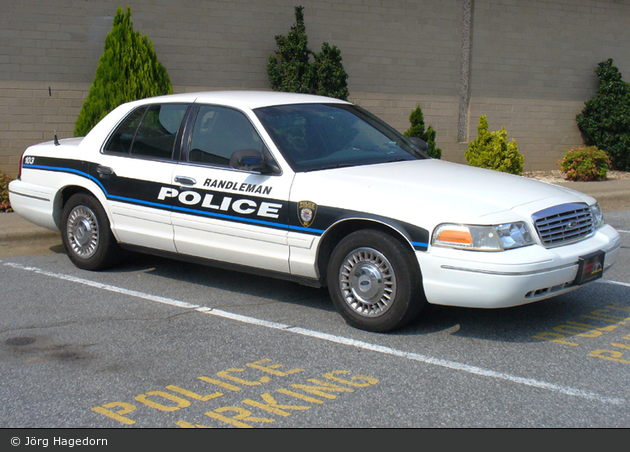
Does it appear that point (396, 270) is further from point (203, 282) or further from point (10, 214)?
point (10, 214)

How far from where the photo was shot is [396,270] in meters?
5.13

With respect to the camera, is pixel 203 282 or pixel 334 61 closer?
pixel 203 282

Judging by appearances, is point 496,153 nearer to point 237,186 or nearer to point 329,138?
point 329,138

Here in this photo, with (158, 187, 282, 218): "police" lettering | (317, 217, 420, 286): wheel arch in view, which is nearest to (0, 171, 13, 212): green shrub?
(158, 187, 282, 218): "police" lettering

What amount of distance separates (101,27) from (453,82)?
7153 millimetres

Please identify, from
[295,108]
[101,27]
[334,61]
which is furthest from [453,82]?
[295,108]

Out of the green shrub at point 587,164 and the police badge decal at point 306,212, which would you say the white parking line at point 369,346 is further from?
the green shrub at point 587,164

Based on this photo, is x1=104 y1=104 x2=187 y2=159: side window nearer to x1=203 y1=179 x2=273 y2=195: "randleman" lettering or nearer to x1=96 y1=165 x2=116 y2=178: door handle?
x1=96 y1=165 x2=116 y2=178: door handle

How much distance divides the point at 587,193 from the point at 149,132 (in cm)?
844

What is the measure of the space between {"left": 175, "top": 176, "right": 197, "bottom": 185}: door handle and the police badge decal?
1093 mm

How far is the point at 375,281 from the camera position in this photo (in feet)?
17.3

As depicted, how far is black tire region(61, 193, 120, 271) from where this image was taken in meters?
6.96

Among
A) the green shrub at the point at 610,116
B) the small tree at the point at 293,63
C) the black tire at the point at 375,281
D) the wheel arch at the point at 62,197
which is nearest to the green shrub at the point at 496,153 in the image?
the small tree at the point at 293,63

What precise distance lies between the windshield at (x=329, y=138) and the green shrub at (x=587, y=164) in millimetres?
9179
